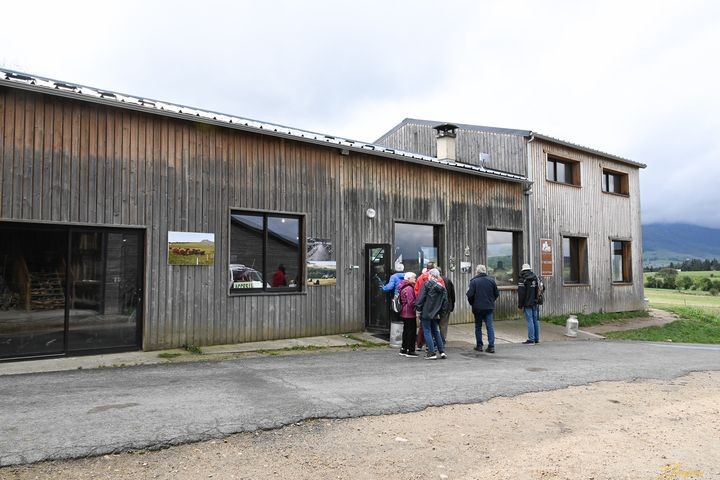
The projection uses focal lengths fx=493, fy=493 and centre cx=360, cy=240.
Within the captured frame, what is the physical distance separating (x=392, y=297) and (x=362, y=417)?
18.1 feet

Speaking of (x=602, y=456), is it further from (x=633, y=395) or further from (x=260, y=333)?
(x=260, y=333)

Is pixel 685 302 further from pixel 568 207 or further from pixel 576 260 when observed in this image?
pixel 568 207

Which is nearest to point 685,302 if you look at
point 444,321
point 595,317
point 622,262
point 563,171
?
point 622,262

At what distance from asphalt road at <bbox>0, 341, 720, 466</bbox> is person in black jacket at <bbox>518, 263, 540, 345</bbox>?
175 centimetres

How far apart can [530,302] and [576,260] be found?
779cm

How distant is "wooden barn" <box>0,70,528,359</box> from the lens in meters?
8.02

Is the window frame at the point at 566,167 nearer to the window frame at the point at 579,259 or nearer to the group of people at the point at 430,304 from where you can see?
the window frame at the point at 579,259

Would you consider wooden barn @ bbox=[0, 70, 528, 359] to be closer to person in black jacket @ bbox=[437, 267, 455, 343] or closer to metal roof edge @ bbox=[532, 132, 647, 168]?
person in black jacket @ bbox=[437, 267, 455, 343]

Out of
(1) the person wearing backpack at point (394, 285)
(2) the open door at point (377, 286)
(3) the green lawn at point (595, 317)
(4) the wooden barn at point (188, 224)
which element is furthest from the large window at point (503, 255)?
(1) the person wearing backpack at point (394, 285)

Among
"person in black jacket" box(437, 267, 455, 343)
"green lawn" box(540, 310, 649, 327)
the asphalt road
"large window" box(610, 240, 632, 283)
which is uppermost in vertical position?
"large window" box(610, 240, 632, 283)

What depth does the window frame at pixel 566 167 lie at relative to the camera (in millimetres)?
17812

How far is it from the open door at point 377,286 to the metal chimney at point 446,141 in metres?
5.72

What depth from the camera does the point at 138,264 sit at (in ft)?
29.6

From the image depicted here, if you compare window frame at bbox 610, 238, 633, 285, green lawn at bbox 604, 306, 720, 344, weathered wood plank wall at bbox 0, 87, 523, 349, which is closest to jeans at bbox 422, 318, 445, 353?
weathered wood plank wall at bbox 0, 87, 523, 349
